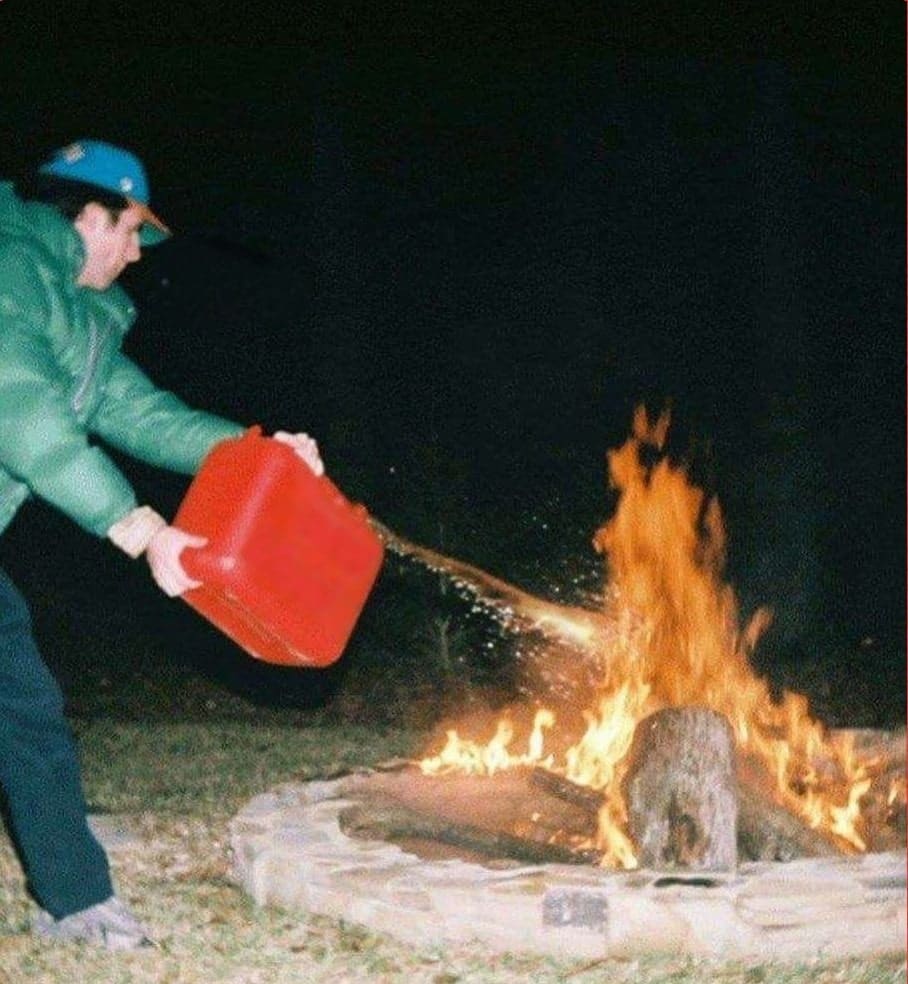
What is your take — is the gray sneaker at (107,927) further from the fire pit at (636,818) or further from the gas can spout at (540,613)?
the gas can spout at (540,613)

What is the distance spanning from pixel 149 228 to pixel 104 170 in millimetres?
279

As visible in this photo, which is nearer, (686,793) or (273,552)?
(273,552)

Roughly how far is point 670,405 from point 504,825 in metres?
10.8

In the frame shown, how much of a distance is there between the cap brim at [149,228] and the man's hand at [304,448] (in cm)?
69

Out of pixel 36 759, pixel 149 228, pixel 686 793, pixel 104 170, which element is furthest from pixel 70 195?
pixel 686 793

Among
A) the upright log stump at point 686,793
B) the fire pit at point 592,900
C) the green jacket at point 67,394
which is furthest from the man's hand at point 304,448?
the upright log stump at point 686,793

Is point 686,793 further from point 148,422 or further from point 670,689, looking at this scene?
point 148,422

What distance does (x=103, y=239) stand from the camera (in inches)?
159

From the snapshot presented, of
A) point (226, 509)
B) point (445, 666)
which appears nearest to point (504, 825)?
point (226, 509)

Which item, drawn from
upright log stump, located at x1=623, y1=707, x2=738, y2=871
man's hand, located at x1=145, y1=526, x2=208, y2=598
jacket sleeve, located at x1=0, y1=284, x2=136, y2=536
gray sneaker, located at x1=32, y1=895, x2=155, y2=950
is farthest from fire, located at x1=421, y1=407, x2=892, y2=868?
jacket sleeve, located at x1=0, y1=284, x2=136, y2=536

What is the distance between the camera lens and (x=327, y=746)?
24.9 ft

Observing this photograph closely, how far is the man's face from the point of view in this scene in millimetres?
4016

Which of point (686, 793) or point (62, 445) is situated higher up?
point (62, 445)

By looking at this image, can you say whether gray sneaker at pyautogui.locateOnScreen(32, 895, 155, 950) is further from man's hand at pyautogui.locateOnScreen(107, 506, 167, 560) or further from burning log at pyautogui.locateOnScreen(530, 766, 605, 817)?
burning log at pyautogui.locateOnScreen(530, 766, 605, 817)
